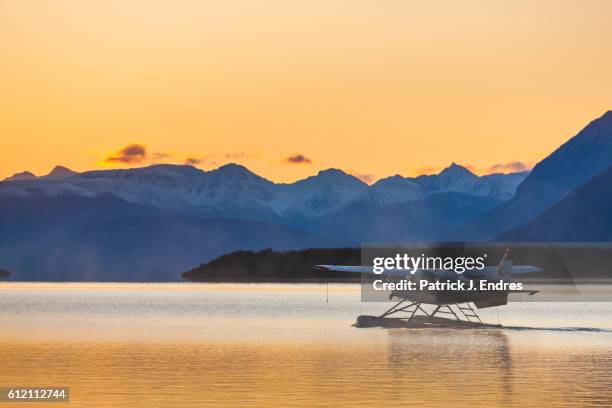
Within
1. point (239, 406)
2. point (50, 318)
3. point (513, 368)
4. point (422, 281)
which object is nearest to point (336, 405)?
point (239, 406)

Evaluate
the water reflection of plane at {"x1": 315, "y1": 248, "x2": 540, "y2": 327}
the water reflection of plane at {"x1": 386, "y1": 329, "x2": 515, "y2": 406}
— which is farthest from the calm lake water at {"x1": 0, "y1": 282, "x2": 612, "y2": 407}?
the water reflection of plane at {"x1": 315, "y1": 248, "x2": 540, "y2": 327}

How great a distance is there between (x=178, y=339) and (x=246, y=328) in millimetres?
11998

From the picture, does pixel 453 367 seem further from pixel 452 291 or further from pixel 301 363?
pixel 452 291

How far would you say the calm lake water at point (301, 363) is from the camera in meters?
46.5

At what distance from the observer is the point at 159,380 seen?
51.3 metres

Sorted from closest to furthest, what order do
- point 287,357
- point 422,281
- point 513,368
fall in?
point 513,368, point 287,357, point 422,281

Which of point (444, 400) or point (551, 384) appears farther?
point (551, 384)

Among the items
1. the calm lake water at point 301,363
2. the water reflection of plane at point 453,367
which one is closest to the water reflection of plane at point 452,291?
the calm lake water at point 301,363

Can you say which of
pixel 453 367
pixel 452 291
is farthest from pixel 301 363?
pixel 452 291

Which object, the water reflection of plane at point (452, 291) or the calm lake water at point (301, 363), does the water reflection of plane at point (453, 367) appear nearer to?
the calm lake water at point (301, 363)

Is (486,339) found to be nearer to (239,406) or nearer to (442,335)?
(442,335)

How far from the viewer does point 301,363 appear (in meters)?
58.7

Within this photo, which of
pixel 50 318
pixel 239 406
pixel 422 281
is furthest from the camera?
pixel 50 318

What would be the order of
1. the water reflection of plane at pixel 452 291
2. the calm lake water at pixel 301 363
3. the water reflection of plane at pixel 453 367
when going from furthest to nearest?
the water reflection of plane at pixel 452 291
the water reflection of plane at pixel 453 367
the calm lake water at pixel 301 363
